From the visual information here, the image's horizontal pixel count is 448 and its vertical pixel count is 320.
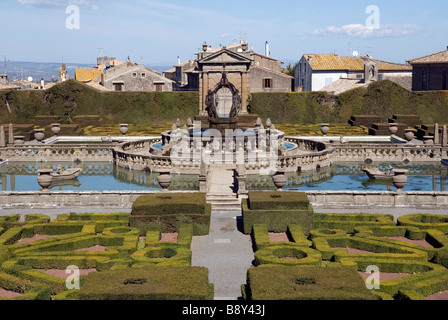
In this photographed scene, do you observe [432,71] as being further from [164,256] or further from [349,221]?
[164,256]

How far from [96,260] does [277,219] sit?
7.51m

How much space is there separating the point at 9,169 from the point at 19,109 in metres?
26.1

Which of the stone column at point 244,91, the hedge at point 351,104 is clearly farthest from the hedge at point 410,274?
the stone column at point 244,91

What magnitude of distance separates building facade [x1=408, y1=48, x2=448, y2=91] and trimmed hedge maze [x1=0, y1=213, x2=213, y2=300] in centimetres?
6477

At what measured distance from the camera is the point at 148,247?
67.8 feet

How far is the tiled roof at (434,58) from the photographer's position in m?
80.6

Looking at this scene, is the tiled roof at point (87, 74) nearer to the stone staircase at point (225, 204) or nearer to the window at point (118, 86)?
the window at point (118, 86)

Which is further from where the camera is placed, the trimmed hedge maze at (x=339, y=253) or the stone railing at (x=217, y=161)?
the stone railing at (x=217, y=161)

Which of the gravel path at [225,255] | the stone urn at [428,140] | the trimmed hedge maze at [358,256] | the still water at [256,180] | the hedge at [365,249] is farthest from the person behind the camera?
the stone urn at [428,140]

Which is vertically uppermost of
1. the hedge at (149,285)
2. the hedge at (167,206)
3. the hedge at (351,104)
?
the hedge at (351,104)

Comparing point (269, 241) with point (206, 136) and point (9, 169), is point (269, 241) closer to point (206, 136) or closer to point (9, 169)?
point (206, 136)

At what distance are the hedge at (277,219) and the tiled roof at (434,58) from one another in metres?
62.3

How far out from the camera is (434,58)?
81.6m

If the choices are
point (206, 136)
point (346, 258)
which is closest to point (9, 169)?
point (206, 136)
